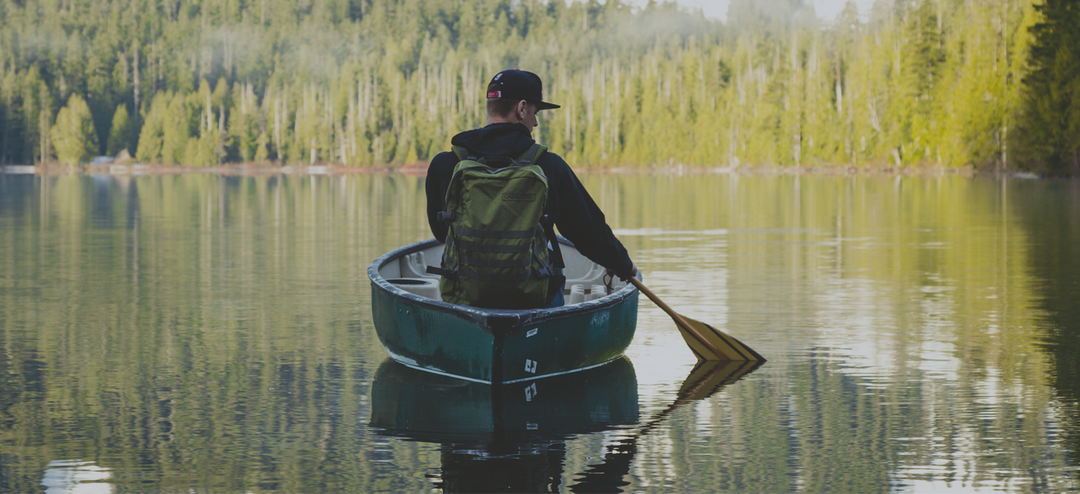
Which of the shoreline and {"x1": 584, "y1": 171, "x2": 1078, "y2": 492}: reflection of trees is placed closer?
{"x1": 584, "y1": 171, "x2": 1078, "y2": 492}: reflection of trees

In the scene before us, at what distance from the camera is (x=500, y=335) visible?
759 centimetres

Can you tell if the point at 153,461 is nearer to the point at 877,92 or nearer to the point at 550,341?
the point at 550,341

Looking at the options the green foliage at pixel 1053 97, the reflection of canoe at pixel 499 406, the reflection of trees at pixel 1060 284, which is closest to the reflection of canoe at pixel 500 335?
the reflection of canoe at pixel 499 406

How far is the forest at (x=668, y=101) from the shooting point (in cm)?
7275

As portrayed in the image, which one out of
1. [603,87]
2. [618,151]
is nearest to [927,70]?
[618,151]

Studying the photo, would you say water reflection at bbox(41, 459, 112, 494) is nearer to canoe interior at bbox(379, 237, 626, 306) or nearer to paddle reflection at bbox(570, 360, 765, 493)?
paddle reflection at bbox(570, 360, 765, 493)

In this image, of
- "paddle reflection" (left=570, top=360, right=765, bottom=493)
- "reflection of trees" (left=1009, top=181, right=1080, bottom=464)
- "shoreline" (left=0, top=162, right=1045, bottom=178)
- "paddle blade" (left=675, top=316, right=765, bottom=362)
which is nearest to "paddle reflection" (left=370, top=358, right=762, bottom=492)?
"paddle reflection" (left=570, top=360, right=765, bottom=493)

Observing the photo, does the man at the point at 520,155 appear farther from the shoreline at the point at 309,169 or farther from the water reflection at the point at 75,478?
the shoreline at the point at 309,169

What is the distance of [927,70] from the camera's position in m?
93.6

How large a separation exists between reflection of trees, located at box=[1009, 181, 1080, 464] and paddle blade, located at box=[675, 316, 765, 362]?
2184mm

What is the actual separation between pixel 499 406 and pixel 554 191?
1.37 m

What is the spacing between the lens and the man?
24.4 feet

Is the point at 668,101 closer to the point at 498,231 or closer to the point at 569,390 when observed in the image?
the point at 569,390

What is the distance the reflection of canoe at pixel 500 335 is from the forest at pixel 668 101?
55262 millimetres
